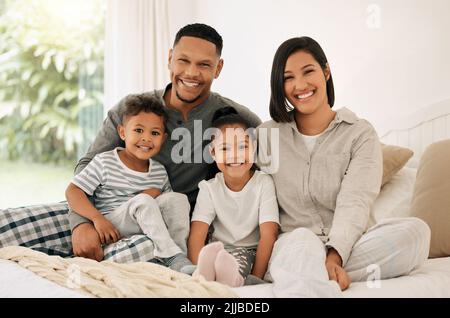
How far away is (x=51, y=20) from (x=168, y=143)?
6.59 ft

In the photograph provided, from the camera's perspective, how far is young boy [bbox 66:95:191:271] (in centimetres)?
193

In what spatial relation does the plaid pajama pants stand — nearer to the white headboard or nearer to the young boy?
the young boy

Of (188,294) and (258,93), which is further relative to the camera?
(258,93)

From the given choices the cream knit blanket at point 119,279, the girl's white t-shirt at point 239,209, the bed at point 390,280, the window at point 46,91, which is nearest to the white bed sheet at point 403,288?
the bed at point 390,280

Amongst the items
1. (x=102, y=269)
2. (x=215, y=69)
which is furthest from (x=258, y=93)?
(x=102, y=269)

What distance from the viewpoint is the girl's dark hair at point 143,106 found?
2137mm

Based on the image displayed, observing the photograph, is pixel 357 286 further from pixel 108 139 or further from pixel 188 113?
pixel 108 139

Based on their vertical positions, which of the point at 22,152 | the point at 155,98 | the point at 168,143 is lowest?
the point at 22,152

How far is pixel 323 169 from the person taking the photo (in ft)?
6.23

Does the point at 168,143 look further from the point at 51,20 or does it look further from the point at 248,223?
the point at 51,20

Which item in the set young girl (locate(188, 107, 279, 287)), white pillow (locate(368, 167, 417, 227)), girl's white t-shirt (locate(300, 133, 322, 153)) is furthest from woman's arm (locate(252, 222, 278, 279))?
white pillow (locate(368, 167, 417, 227))

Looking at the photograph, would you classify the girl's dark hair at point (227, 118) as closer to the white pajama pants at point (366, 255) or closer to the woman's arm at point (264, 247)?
the woman's arm at point (264, 247)

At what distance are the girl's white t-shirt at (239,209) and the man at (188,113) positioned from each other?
0.81 ft

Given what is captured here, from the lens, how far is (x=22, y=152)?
3.77 metres
